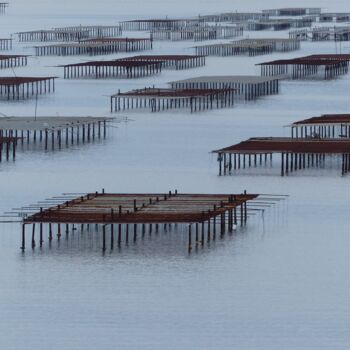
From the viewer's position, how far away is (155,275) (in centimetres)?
2923

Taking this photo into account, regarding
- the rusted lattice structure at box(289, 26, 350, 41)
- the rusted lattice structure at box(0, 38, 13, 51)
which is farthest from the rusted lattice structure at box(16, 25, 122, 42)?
the rusted lattice structure at box(289, 26, 350, 41)

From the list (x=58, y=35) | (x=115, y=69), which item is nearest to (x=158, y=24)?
(x=58, y=35)

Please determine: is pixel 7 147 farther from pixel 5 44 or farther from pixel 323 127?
pixel 5 44

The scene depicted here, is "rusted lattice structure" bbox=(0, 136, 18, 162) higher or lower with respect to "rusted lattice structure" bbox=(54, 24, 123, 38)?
lower

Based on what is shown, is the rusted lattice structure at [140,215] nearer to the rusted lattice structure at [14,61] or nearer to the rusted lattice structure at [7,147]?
the rusted lattice structure at [7,147]

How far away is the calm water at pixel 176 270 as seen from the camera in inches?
992

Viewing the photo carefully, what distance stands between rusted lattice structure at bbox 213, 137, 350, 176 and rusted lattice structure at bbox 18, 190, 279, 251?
6.69 m

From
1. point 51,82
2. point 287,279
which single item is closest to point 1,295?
point 287,279

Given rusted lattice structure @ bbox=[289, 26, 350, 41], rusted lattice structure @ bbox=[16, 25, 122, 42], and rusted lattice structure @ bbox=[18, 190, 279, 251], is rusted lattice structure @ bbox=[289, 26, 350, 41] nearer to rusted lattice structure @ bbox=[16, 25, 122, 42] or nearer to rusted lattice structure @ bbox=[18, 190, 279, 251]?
rusted lattice structure @ bbox=[16, 25, 122, 42]

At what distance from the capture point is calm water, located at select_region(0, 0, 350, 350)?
25.2 metres

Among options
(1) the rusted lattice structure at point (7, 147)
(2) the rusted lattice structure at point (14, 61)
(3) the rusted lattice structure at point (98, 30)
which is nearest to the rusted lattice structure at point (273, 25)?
(3) the rusted lattice structure at point (98, 30)

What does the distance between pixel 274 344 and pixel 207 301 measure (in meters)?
3.16

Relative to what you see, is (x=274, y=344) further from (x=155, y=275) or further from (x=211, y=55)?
(x=211, y=55)

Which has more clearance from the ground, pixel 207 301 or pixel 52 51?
pixel 52 51
